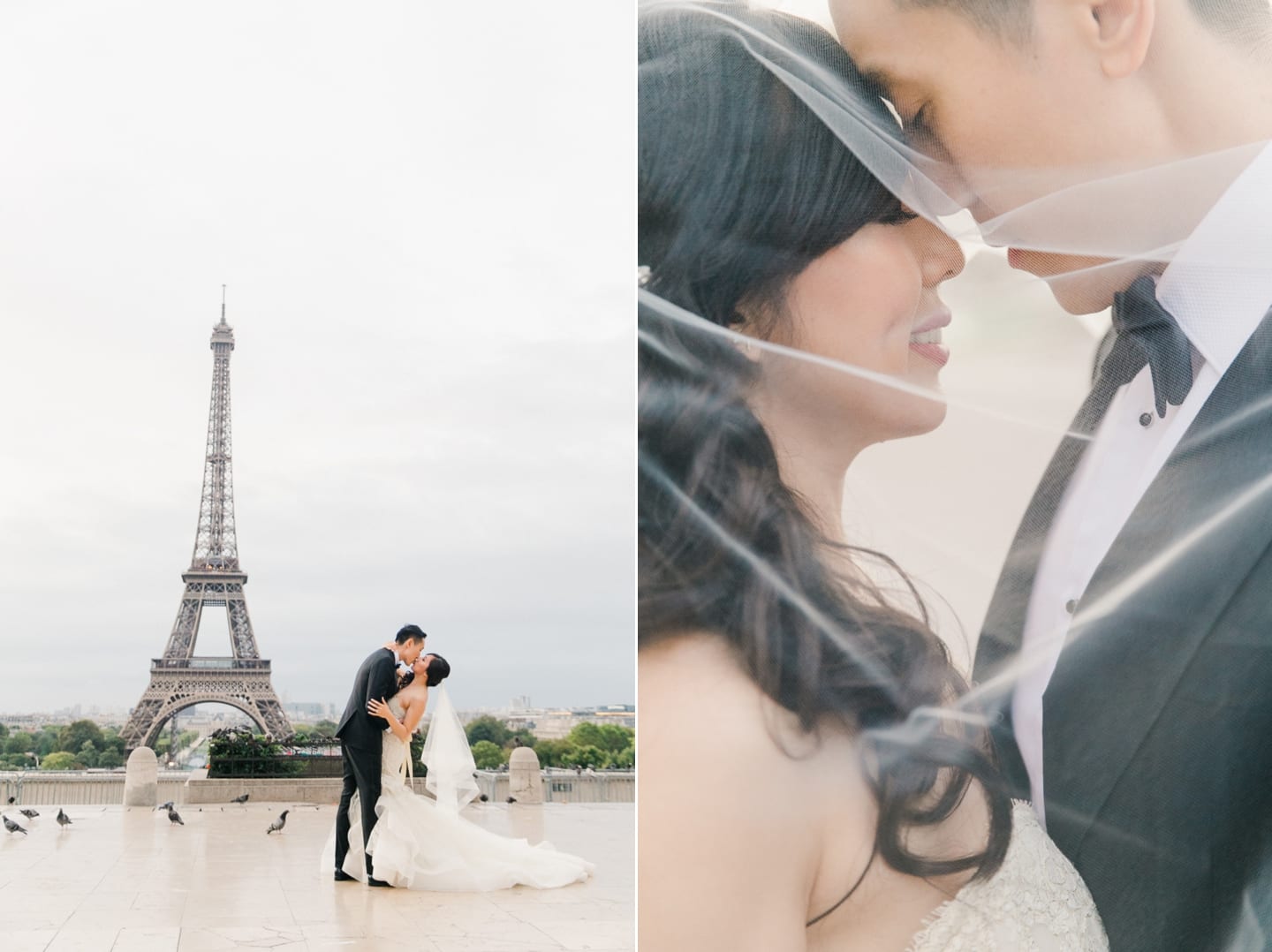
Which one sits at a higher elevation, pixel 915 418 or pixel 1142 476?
pixel 915 418

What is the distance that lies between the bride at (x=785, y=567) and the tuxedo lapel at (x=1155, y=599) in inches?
7.3

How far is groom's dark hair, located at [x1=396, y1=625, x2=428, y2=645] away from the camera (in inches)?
245

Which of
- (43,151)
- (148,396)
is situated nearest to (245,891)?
(43,151)

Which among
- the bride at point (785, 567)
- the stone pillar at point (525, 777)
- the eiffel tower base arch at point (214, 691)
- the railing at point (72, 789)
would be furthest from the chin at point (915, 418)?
the eiffel tower base arch at point (214, 691)

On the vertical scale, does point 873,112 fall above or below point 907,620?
above

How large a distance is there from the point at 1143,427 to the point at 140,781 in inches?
349

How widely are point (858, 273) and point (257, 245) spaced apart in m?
36.0

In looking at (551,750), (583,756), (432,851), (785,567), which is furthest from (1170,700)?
(551,750)

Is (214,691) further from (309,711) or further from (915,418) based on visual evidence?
(915,418)

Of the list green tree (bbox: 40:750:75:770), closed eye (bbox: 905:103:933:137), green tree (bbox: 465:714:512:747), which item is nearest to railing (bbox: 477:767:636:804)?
green tree (bbox: 465:714:512:747)

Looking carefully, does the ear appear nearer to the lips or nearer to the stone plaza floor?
the lips

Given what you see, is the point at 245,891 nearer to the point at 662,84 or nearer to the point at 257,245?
the point at 662,84

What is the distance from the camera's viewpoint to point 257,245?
119 ft

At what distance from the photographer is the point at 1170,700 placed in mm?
2984
